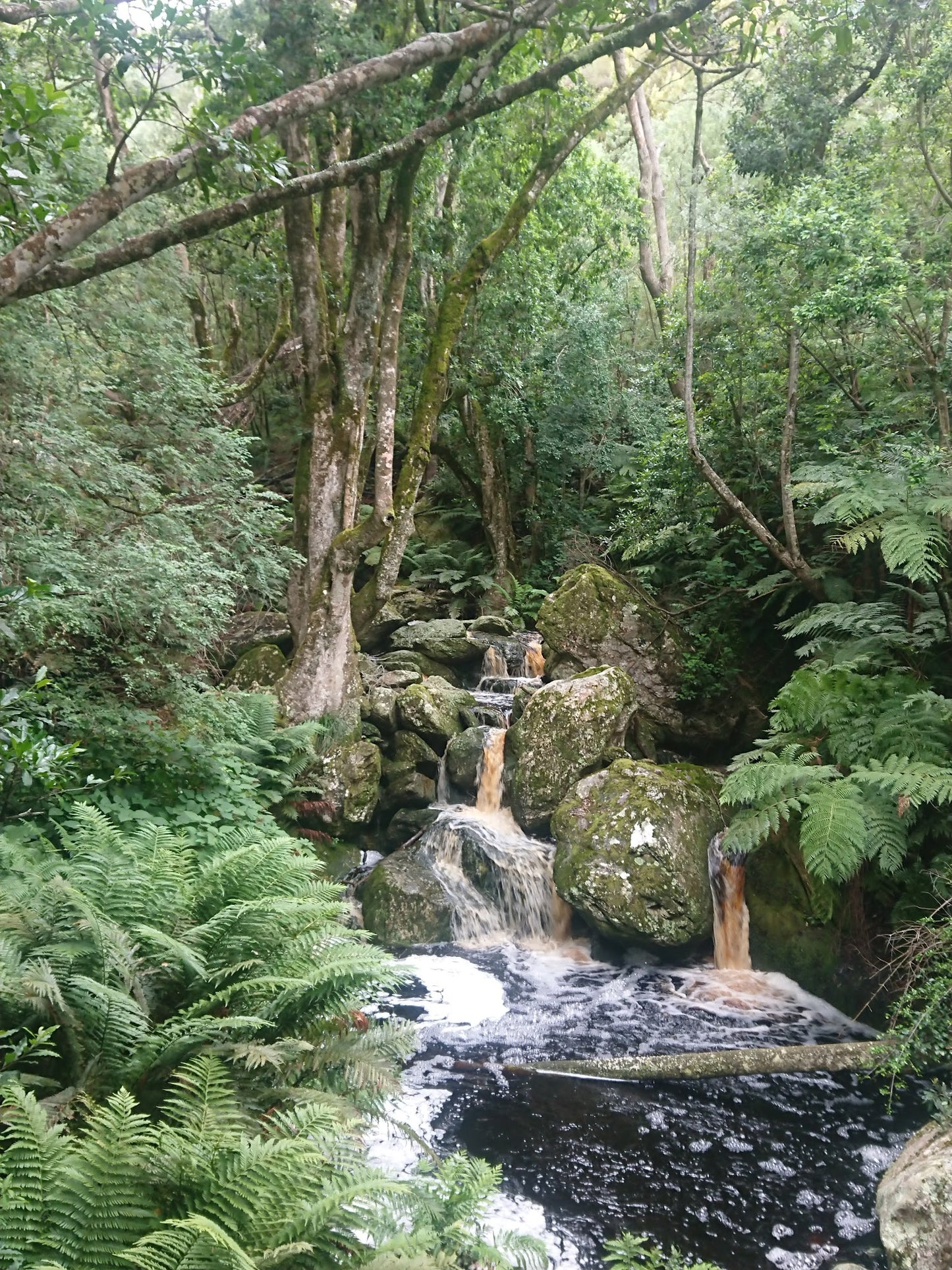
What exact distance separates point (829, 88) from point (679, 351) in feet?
10.2

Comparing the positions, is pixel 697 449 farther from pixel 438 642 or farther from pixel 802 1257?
pixel 802 1257

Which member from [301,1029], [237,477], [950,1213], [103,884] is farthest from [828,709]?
[237,477]

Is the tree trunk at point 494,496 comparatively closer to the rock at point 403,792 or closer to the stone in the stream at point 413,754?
the stone in the stream at point 413,754

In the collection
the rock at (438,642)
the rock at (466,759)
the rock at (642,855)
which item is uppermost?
the rock at (438,642)

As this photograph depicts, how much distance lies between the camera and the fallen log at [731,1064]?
5.01m

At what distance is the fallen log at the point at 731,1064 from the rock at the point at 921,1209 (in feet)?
4.26

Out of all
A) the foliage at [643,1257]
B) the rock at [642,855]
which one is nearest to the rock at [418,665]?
the rock at [642,855]

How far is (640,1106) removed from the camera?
481cm

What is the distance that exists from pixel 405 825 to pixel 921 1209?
6049 millimetres

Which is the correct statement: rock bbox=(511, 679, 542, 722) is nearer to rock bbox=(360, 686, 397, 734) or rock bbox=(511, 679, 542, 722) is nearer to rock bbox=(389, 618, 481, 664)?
rock bbox=(360, 686, 397, 734)

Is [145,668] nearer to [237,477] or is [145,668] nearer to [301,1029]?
[237,477]

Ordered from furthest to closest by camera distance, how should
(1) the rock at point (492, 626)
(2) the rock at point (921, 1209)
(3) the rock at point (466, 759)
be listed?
(1) the rock at point (492, 626) < (3) the rock at point (466, 759) < (2) the rock at point (921, 1209)

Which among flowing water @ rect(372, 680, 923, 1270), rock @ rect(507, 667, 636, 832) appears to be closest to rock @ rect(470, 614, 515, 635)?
rock @ rect(507, 667, 636, 832)

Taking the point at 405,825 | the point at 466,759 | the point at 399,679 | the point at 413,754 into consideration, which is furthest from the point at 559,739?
the point at 399,679
